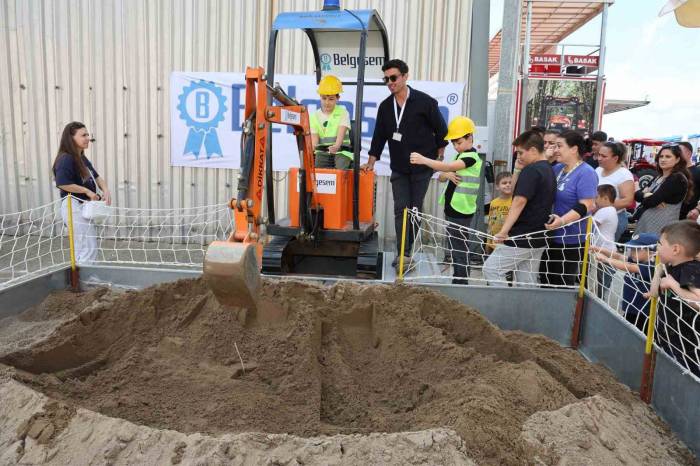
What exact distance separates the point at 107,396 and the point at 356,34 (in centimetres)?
426

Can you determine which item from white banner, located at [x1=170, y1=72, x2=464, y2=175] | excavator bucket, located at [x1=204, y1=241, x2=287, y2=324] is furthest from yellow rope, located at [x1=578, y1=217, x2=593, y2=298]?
white banner, located at [x1=170, y1=72, x2=464, y2=175]

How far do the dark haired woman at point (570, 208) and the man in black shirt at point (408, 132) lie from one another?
117cm

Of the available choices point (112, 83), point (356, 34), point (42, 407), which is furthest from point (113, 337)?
point (112, 83)

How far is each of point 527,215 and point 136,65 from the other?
572 centimetres

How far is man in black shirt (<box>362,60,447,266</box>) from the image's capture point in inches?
195

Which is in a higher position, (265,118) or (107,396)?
(265,118)

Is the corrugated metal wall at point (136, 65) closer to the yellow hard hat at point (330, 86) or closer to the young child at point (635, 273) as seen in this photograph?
the yellow hard hat at point (330, 86)

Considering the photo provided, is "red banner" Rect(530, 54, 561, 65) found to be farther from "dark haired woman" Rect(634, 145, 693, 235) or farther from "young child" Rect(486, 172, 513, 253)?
"young child" Rect(486, 172, 513, 253)

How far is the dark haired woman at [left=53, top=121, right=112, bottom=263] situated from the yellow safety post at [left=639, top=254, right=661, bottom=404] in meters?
4.69

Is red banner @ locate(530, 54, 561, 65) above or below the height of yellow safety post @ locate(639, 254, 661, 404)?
above

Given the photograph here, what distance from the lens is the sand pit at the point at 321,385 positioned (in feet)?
7.36

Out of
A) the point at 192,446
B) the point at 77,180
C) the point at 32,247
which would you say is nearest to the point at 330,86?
the point at 77,180

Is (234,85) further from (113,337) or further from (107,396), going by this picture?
(107,396)

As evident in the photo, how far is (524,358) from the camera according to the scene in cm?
332
